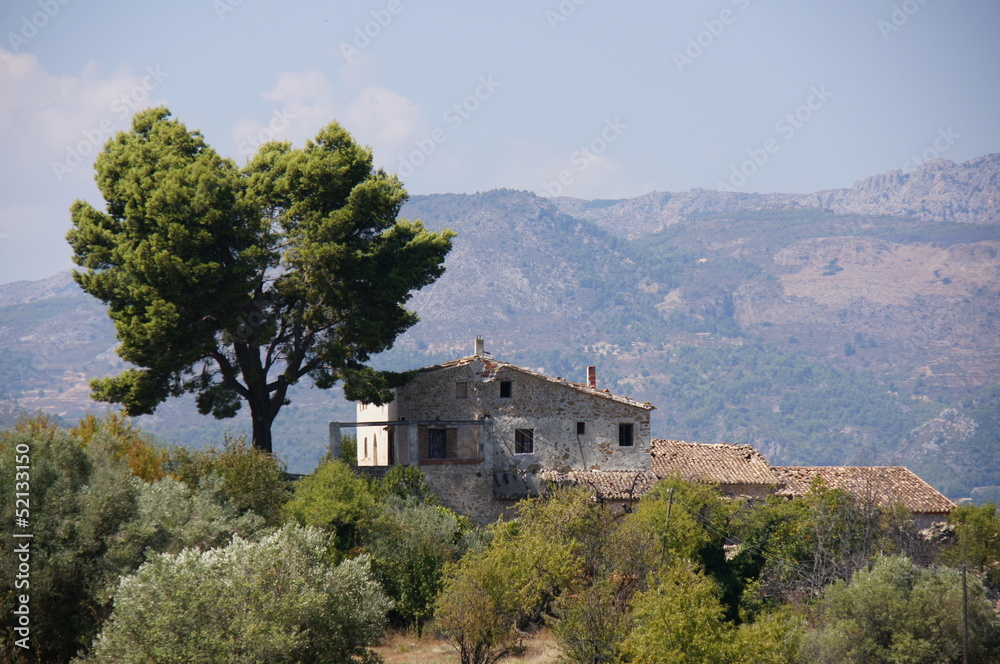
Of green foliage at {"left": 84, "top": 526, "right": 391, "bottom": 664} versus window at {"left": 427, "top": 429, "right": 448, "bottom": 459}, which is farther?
window at {"left": 427, "top": 429, "right": 448, "bottom": 459}

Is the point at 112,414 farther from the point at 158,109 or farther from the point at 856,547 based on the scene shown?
the point at 856,547

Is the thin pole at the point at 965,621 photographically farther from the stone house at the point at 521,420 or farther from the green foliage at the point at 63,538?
the green foliage at the point at 63,538

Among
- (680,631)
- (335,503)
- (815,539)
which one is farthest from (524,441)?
(680,631)

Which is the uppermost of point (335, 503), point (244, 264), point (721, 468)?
point (244, 264)

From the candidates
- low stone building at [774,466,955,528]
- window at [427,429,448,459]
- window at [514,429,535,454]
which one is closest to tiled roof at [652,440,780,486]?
low stone building at [774,466,955,528]

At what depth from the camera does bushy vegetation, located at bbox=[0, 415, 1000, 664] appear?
2153 centimetres

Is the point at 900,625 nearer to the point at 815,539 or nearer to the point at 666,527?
the point at 815,539

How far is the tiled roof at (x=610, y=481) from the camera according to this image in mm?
39250

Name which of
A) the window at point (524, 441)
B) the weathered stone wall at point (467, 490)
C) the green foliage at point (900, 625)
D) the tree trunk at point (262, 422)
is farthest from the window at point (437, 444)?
the green foliage at point (900, 625)

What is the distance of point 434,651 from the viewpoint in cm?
3109

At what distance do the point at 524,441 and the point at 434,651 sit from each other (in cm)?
1058

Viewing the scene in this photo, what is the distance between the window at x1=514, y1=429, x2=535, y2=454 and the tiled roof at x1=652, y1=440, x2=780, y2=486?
4670 millimetres

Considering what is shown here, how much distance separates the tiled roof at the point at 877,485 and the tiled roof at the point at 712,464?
91cm

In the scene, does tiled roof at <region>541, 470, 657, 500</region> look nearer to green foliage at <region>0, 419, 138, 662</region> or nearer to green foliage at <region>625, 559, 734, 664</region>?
green foliage at <region>625, 559, 734, 664</region>
